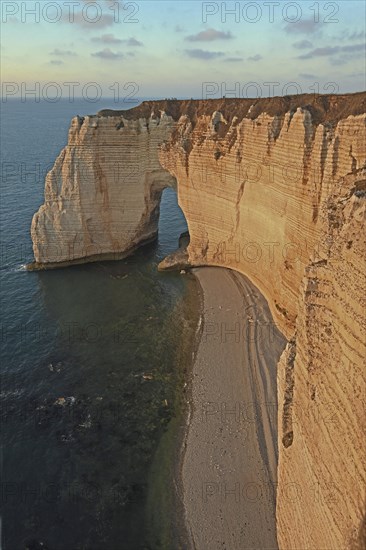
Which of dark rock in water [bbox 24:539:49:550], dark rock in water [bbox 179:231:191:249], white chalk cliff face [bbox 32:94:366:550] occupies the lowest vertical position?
dark rock in water [bbox 24:539:49:550]

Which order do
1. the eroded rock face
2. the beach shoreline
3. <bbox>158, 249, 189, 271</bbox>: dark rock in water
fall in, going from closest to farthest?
the beach shoreline, the eroded rock face, <bbox>158, 249, 189, 271</bbox>: dark rock in water

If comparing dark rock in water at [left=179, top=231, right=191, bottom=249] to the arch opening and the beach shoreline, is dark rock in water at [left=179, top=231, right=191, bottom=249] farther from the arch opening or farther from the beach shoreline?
the beach shoreline

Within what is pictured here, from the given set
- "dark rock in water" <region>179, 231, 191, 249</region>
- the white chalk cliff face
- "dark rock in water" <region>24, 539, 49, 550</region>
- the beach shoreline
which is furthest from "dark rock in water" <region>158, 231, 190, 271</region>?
"dark rock in water" <region>24, 539, 49, 550</region>

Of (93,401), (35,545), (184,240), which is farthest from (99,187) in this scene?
(35,545)

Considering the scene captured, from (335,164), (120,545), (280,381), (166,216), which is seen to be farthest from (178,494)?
(166,216)

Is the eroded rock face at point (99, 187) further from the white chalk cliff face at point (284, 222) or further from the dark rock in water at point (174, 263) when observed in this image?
the dark rock in water at point (174, 263)

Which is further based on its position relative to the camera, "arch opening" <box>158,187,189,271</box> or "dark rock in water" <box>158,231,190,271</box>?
"arch opening" <box>158,187,189,271</box>
